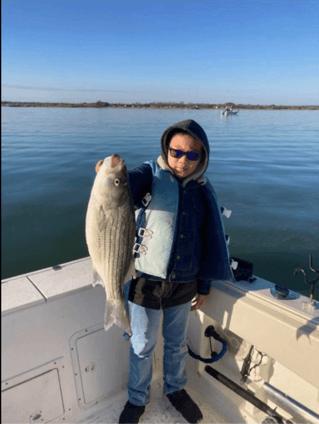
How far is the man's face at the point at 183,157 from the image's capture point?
2164 millimetres

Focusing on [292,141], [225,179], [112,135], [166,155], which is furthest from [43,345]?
[292,141]

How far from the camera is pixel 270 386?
2564 millimetres

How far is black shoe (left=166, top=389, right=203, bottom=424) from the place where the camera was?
2701 millimetres

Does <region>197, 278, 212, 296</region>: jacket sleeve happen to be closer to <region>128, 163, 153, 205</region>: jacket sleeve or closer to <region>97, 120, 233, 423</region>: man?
<region>97, 120, 233, 423</region>: man

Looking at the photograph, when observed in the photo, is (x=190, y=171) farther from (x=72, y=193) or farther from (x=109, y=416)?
(x=72, y=193)

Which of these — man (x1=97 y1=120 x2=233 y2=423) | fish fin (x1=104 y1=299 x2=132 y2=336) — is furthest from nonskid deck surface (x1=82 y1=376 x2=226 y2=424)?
fish fin (x1=104 y1=299 x2=132 y2=336)

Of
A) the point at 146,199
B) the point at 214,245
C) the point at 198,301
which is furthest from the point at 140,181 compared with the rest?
the point at 198,301

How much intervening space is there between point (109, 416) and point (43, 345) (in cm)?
107

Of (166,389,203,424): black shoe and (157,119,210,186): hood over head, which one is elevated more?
(157,119,210,186): hood over head

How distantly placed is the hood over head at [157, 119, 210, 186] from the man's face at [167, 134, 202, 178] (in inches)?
1.5

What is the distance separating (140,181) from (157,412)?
2223 millimetres

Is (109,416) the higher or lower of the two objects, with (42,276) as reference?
lower

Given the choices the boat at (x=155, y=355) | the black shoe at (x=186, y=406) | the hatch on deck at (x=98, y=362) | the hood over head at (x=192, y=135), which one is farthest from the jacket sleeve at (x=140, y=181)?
the black shoe at (x=186, y=406)

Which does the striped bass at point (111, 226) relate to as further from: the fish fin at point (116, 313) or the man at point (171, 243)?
the man at point (171, 243)
